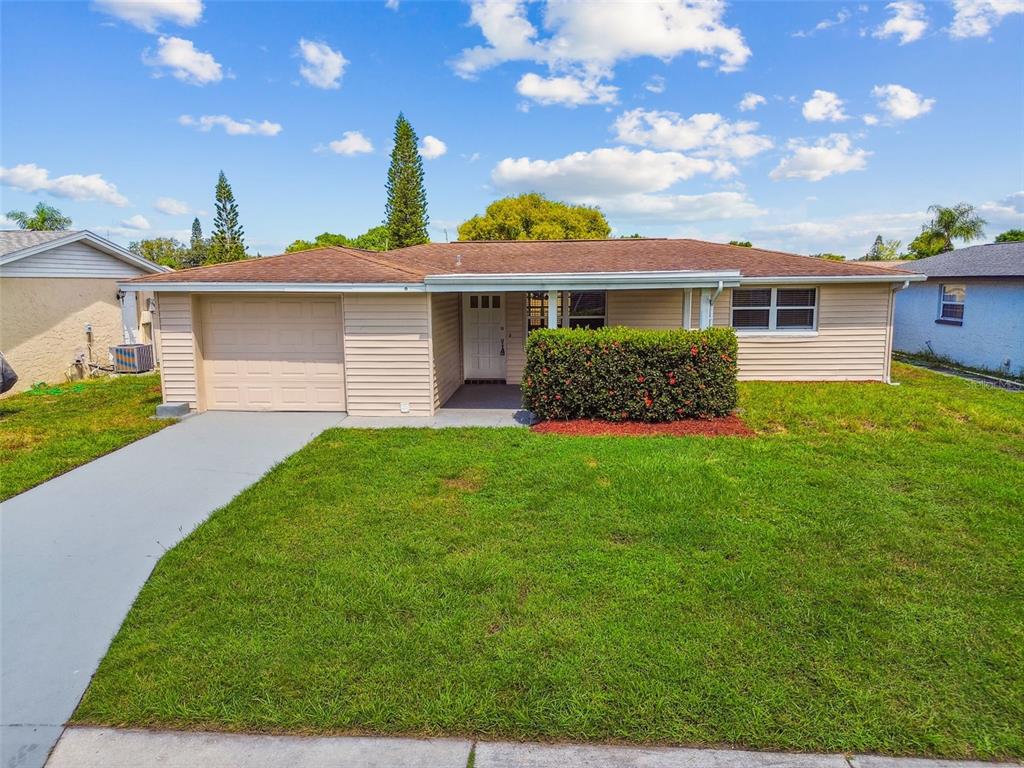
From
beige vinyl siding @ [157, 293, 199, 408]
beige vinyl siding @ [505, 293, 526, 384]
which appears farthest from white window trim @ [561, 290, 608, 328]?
beige vinyl siding @ [157, 293, 199, 408]

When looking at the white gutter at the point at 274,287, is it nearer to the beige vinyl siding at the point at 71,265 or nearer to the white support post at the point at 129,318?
the beige vinyl siding at the point at 71,265

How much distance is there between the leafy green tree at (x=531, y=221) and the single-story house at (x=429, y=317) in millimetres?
24441

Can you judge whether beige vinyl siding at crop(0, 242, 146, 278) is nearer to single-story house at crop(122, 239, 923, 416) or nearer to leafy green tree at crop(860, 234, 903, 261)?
single-story house at crop(122, 239, 923, 416)

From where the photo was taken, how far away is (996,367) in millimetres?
14234

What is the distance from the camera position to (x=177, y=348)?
10.3 meters

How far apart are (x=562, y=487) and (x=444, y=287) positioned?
4511 mm

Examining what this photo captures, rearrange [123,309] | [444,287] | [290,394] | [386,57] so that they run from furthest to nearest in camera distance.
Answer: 1. [123,309]
2. [386,57]
3. [290,394]
4. [444,287]

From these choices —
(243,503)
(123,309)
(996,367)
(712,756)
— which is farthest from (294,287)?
(996,367)

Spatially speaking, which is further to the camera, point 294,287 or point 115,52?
point 115,52

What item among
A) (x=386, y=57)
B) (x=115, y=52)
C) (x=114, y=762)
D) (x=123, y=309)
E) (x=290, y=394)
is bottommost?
(x=114, y=762)

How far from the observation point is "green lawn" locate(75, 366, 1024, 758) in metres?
3.11

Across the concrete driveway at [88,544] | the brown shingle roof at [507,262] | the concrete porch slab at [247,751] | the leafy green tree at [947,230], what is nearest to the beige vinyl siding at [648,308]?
the brown shingle roof at [507,262]

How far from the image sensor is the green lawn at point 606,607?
10.2ft

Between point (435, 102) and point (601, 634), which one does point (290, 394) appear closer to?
point (601, 634)
